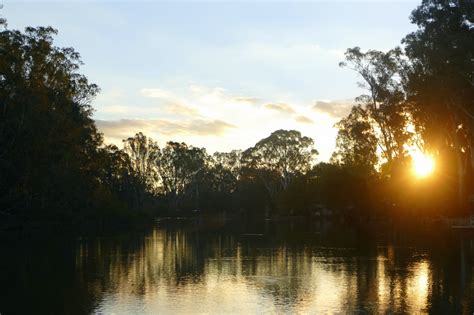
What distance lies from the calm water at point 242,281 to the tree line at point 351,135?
1593 centimetres

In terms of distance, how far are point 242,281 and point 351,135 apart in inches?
1999

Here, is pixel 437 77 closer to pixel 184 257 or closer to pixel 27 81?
pixel 184 257

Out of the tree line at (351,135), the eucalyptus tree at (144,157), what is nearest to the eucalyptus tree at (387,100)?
the tree line at (351,135)

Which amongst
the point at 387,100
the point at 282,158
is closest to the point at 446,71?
the point at 387,100

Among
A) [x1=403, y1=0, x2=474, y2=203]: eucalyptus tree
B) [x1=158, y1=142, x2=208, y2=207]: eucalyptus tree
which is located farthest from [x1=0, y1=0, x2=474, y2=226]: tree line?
[x1=158, y1=142, x2=208, y2=207]: eucalyptus tree

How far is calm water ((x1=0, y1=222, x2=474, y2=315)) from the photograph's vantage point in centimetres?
1264

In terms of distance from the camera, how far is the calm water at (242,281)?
498 inches

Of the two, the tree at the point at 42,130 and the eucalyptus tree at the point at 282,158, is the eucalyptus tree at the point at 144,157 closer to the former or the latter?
the eucalyptus tree at the point at 282,158

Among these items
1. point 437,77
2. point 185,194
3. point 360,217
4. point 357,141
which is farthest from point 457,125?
point 185,194

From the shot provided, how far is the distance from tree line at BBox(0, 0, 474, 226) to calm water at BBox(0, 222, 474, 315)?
627 inches

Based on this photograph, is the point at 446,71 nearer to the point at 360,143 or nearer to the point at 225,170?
the point at 360,143

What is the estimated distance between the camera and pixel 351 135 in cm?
6550

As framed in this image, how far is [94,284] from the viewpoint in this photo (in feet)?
53.7

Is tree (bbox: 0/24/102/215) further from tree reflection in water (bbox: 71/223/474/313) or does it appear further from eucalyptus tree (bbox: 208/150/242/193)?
eucalyptus tree (bbox: 208/150/242/193)
